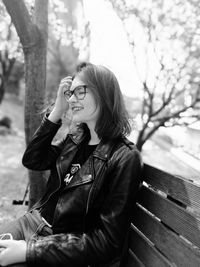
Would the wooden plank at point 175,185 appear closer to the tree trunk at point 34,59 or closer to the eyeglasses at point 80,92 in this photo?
the eyeglasses at point 80,92

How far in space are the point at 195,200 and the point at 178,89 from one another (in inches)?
278

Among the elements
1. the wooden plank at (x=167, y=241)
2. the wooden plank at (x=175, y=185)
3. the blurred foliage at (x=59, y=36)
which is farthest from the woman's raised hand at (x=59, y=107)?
the blurred foliage at (x=59, y=36)

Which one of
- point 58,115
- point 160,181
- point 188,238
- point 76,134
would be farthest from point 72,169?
point 188,238

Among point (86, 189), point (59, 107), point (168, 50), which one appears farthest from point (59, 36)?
point (86, 189)

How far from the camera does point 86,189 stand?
1812 millimetres

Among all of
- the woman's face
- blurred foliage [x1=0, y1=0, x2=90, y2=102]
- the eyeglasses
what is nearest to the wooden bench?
the woman's face

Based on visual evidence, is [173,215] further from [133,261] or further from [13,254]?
[13,254]

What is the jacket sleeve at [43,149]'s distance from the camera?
2.36m

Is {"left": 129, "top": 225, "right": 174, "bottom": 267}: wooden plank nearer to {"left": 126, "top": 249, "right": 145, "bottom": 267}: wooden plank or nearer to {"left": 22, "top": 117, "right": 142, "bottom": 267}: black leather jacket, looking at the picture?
{"left": 126, "top": 249, "right": 145, "bottom": 267}: wooden plank

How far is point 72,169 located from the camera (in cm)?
208

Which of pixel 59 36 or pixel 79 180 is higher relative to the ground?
pixel 59 36

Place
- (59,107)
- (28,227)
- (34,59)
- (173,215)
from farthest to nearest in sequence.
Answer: (34,59) < (59,107) < (28,227) < (173,215)

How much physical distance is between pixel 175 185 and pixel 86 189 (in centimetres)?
56

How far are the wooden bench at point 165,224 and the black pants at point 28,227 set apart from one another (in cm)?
60
